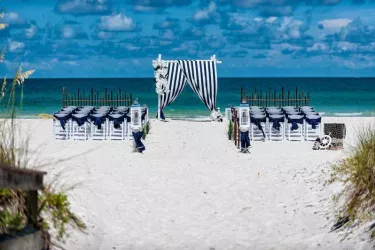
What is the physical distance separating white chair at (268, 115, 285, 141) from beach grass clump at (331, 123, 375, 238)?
955 centimetres

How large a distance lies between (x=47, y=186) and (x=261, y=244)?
232cm

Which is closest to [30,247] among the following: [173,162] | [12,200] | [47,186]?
[12,200]

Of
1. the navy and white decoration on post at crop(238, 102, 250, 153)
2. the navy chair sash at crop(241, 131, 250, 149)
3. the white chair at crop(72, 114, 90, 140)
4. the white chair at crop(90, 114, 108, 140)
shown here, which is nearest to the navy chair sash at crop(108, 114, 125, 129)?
the white chair at crop(90, 114, 108, 140)

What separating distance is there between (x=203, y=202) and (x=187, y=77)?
14.5m

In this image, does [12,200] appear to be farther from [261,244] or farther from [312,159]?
[312,159]

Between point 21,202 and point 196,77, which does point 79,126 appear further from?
point 21,202

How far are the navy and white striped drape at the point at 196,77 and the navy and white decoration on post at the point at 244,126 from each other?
8020 millimetres

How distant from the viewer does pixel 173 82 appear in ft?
78.2

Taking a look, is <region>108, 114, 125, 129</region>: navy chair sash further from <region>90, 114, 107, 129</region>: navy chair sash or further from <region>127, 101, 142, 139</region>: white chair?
<region>127, 101, 142, 139</region>: white chair

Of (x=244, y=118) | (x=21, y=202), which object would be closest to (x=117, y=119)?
(x=244, y=118)

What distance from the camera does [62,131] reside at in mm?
18391

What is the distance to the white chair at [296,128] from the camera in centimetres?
1762

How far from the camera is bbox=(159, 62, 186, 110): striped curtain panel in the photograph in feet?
77.7

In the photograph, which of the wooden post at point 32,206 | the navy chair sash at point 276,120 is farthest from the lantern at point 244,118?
the wooden post at point 32,206
